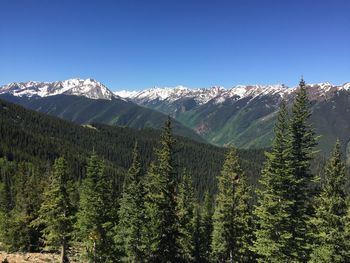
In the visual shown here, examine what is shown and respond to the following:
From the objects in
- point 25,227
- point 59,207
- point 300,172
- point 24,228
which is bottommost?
point 24,228

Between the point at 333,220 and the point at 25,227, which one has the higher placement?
the point at 333,220

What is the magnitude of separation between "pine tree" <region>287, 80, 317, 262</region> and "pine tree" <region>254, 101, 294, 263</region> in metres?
0.48

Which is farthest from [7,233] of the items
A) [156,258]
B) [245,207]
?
[245,207]

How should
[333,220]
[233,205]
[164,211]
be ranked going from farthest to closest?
1. [233,205]
2. [164,211]
3. [333,220]

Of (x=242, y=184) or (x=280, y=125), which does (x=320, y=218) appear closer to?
(x=280, y=125)

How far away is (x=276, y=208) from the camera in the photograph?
3034 cm

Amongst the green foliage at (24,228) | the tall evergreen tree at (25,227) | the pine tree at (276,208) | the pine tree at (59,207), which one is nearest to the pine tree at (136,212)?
the pine tree at (59,207)

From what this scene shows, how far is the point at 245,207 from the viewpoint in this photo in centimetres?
4181

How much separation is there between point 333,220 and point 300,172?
479 centimetres

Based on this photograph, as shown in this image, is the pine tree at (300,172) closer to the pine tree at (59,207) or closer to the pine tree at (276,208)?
the pine tree at (276,208)

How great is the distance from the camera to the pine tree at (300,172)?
3055cm

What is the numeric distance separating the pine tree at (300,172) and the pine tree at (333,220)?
40.0 inches

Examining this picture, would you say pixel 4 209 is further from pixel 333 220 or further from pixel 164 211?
pixel 333 220

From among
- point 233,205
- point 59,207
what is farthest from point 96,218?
point 233,205
